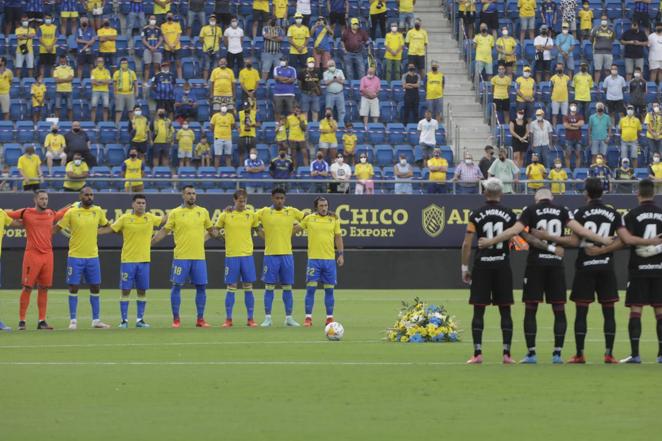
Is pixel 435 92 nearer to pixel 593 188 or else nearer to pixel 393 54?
pixel 393 54

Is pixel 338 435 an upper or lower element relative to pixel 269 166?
lower

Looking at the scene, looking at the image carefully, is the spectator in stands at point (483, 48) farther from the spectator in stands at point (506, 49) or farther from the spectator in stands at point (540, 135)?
the spectator in stands at point (540, 135)

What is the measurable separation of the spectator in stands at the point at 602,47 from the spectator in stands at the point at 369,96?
22.8 ft

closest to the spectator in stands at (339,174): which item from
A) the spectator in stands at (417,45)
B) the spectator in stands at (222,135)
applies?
the spectator in stands at (222,135)

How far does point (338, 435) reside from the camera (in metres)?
12.5

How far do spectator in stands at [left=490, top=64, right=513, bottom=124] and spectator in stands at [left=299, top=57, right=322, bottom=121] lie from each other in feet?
16.6

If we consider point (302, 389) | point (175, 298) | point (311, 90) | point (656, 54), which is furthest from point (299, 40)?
point (302, 389)

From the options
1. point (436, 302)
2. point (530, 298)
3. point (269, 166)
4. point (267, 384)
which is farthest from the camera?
point (269, 166)

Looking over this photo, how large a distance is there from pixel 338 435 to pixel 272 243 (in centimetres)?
1296

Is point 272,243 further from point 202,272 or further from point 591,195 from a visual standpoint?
point 591,195

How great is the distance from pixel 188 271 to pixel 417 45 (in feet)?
55.7

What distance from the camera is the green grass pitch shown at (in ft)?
42.2

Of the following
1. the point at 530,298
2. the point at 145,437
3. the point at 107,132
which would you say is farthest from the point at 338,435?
the point at 107,132

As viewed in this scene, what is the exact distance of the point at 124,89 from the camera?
37.9 meters
